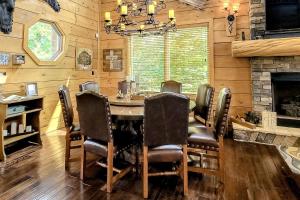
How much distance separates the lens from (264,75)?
12.8 ft

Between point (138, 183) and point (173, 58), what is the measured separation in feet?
10.1

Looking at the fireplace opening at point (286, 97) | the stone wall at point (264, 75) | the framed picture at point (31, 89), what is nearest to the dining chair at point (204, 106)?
the stone wall at point (264, 75)

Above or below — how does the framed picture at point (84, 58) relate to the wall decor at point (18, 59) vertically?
above

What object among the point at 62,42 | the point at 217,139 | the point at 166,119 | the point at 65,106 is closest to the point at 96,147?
the point at 65,106

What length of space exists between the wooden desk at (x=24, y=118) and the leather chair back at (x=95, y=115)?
4.41 ft

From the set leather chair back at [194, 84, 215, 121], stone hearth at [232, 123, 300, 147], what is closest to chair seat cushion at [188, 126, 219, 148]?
leather chair back at [194, 84, 215, 121]

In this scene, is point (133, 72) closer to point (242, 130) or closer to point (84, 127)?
point (242, 130)

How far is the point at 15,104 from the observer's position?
11.1ft

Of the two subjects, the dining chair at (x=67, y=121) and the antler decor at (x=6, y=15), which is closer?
the dining chair at (x=67, y=121)

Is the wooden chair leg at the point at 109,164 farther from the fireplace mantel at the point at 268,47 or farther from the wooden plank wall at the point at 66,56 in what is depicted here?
the fireplace mantel at the point at 268,47

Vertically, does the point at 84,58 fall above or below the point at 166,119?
above

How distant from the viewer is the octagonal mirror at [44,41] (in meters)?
3.94

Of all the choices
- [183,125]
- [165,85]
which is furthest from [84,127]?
[165,85]

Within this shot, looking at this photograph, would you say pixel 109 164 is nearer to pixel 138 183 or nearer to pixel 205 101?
pixel 138 183
